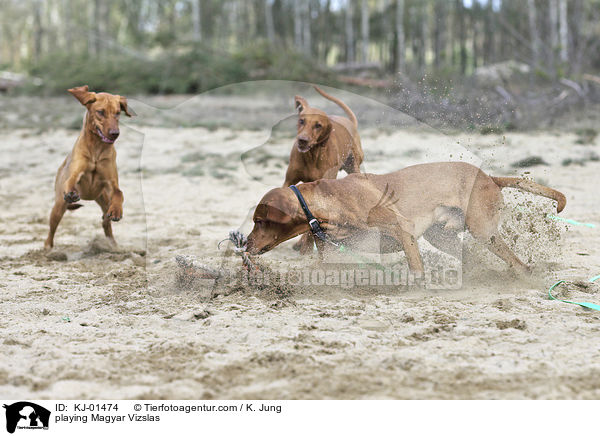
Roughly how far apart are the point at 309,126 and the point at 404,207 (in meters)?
1.05

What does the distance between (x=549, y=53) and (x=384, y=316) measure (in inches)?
525

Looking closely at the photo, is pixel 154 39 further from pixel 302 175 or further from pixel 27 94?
pixel 302 175

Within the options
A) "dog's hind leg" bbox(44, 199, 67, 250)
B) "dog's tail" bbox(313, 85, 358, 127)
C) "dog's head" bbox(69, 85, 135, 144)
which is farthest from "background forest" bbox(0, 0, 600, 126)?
"dog's hind leg" bbox(44, 199, 67, 250)

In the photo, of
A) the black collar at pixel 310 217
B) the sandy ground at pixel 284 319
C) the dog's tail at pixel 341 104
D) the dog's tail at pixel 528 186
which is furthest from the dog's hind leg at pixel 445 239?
the dog's tail at pixel 341 104

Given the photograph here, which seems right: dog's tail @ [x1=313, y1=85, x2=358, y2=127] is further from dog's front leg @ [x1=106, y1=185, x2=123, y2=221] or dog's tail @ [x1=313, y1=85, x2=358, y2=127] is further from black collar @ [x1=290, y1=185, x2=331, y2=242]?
dog's front leg @ [x1=106, y1=185, x2=123, y2=221]

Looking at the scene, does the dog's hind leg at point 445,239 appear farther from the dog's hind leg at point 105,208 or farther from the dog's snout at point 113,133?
the dog's hind leg at point 105,208

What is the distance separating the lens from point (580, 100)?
13.8 metres

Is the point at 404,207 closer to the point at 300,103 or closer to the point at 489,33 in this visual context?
the point at 300,103

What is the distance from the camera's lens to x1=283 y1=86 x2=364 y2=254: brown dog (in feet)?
15.6

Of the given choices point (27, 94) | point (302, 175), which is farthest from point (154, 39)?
point (302, 175)

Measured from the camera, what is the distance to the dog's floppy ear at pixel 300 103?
4.62 m
